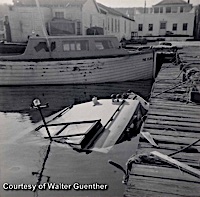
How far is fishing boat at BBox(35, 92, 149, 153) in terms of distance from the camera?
7344mm

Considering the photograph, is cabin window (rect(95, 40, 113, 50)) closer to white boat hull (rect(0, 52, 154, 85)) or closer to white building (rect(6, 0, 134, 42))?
white boat hull (rect(0, 52, 154, 85))

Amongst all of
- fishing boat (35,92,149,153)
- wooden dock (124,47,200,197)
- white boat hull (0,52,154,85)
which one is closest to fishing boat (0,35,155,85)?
white boat hull (0,52,154,85)

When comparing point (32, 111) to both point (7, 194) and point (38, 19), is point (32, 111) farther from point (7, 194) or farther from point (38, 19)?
point (38, 19)

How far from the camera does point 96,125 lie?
7.95 meters

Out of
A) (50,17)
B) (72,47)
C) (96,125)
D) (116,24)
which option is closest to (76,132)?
(96,125)

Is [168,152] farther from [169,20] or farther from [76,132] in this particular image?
[169,20]

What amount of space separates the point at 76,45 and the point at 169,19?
3052 cm

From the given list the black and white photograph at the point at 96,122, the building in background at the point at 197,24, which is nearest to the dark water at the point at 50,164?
the black and white photograph at the point at 96,122

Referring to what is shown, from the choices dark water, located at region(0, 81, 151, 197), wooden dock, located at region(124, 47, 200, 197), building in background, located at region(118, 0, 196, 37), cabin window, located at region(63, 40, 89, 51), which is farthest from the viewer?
building in background, located at region(118, 0, 196, 37)

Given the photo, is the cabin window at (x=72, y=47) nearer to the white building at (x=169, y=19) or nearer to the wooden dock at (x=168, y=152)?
the wooden dock at (x=168, y=152)

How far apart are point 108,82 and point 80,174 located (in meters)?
13.1

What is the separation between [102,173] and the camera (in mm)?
6195

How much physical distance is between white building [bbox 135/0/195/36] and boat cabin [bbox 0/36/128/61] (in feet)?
93.3

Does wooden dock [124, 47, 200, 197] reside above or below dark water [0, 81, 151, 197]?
above
